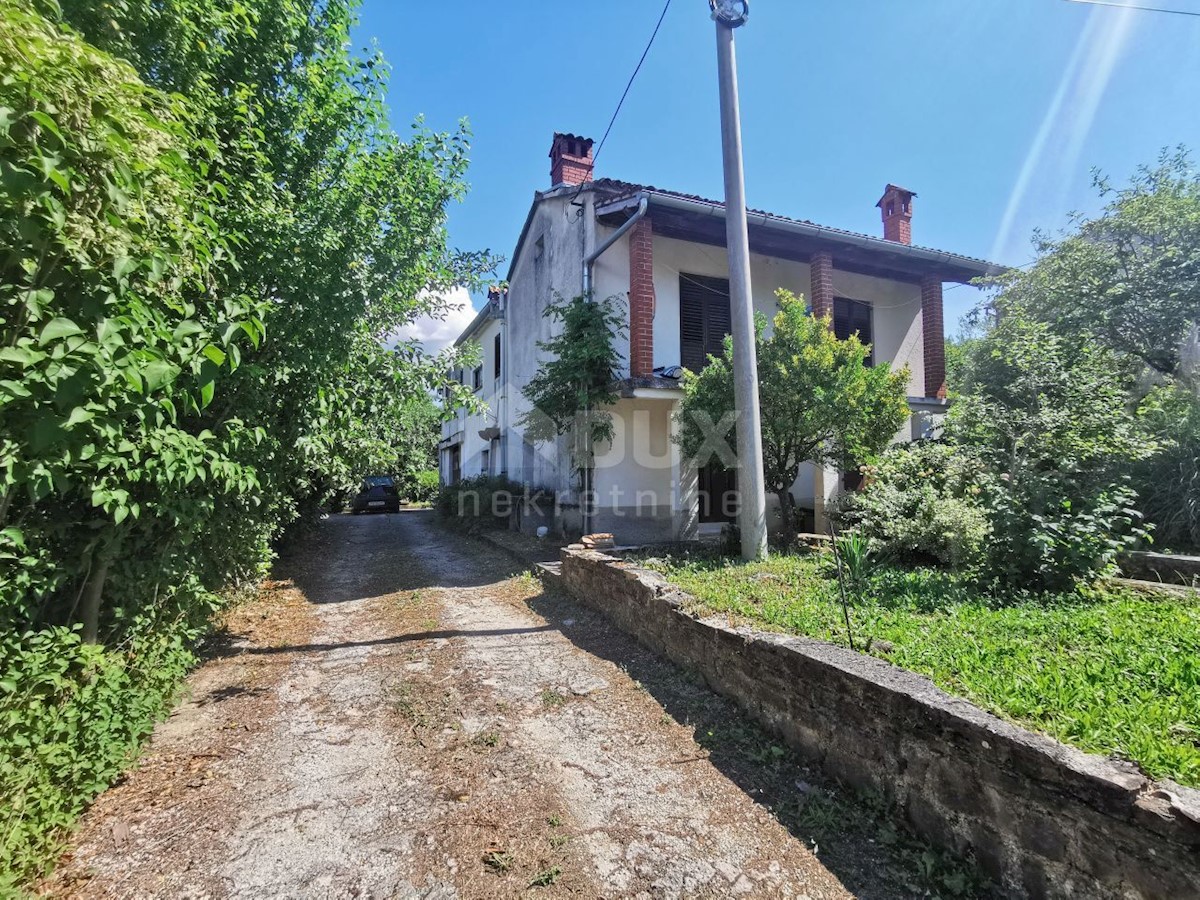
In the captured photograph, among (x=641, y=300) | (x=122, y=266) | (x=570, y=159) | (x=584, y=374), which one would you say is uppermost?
(x=570, y=159)

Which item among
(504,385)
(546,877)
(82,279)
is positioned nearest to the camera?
(82,279)

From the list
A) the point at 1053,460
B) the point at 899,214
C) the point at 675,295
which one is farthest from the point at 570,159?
the point at 1053,460

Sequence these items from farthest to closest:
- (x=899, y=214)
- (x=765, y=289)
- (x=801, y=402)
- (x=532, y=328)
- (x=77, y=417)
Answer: (x=532, y=328) < (x=899, y=214) < (x=765, y=289) < (x=801, y=402) < (x=77, y=417)

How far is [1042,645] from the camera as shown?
3033 millimetres

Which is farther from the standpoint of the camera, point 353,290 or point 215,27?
point 353,290

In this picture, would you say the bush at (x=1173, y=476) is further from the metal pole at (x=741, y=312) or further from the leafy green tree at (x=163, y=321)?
the leafy green tree at (x=163, y=321)

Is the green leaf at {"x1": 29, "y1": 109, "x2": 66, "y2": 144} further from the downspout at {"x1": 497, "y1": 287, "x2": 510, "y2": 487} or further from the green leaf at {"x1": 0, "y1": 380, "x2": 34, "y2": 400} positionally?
the downspout at {"x1": 497, "y1": 287, "x2": 510, "y2": 487}

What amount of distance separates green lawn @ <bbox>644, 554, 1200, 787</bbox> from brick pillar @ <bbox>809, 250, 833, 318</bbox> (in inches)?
242

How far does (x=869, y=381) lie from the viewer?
7203 millimetres

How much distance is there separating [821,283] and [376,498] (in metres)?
18.0

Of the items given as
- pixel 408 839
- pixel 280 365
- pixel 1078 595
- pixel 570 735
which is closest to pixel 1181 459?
pixel 1078 595

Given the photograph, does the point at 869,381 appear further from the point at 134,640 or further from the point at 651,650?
the point at 134,640

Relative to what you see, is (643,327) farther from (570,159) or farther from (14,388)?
(14,388)

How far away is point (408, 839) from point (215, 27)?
5.00 meters
